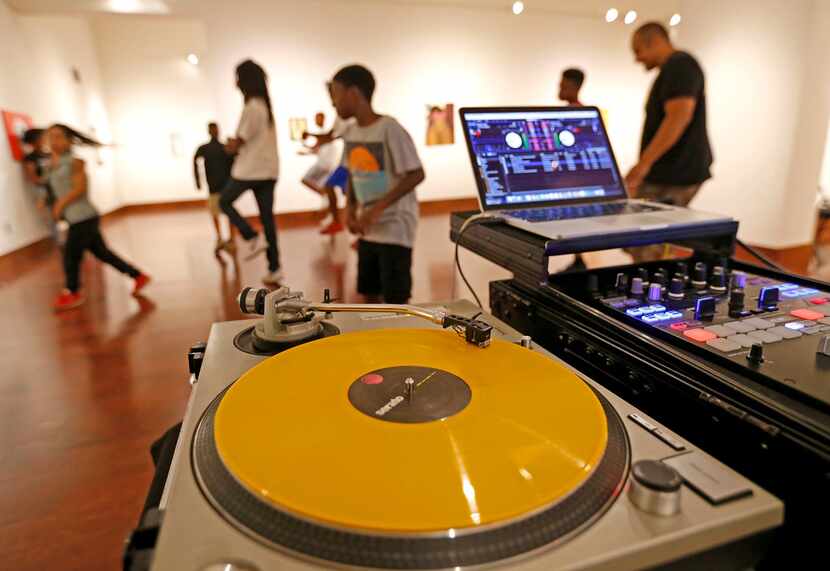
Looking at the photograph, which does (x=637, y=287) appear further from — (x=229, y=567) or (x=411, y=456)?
(x=229, y=567)

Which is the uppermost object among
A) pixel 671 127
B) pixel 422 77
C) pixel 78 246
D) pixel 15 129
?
pixel 422 77

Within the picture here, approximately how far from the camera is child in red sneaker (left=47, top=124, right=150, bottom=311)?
10.8 ft

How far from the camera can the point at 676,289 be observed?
0.98 m

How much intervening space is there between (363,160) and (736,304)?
1510 mm

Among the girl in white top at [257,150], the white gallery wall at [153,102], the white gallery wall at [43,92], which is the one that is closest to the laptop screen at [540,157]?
the girl in white top at [257,150]

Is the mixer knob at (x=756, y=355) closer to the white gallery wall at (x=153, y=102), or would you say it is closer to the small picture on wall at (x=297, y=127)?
the small picture on wall at (x=297, y=127)

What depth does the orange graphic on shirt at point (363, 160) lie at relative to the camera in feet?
6.81

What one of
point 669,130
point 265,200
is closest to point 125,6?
point 265,200

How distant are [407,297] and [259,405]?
5.01 feet

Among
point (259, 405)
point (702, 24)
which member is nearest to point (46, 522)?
point (259, 405)

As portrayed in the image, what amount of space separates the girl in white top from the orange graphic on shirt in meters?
1.61

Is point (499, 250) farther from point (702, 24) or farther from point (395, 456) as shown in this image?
point (702, 24)

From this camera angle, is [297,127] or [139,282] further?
[297,127]

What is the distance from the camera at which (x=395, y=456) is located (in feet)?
1.72
